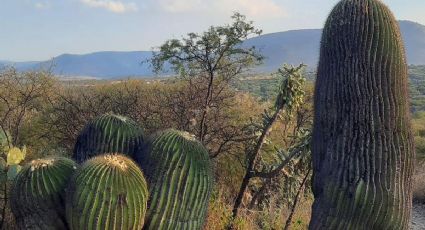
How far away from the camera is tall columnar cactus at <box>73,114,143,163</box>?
A: 5406 millimetres

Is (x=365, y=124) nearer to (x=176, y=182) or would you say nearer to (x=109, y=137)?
(x=176, y=182)

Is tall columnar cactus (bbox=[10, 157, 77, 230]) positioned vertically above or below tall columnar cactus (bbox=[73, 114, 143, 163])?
below

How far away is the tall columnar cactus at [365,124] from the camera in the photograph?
4445mm

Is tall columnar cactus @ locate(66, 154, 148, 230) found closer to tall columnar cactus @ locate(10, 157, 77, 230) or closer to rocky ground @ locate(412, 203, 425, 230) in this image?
tall columnar cactus @ locate(10, 157, 77, 230)

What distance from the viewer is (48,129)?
2008cm

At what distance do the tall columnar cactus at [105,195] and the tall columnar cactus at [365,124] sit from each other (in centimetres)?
163

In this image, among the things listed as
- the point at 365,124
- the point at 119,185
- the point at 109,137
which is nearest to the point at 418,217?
the point at 365,124

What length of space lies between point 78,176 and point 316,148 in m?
2.10

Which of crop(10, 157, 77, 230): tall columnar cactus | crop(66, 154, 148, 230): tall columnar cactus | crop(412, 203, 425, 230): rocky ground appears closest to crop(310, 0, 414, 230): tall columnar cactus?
crop(66, 154, 148, 230): tall columnar cactus

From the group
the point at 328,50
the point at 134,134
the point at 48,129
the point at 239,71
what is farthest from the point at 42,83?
the point at 328,50

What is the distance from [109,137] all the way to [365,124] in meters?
2.48

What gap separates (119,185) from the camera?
178 inches

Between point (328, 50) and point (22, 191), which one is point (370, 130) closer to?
point (328, 50)

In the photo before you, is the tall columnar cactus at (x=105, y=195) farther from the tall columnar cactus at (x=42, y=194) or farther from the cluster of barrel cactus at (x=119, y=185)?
the tall columnar cactus at (x=42, y=194)
